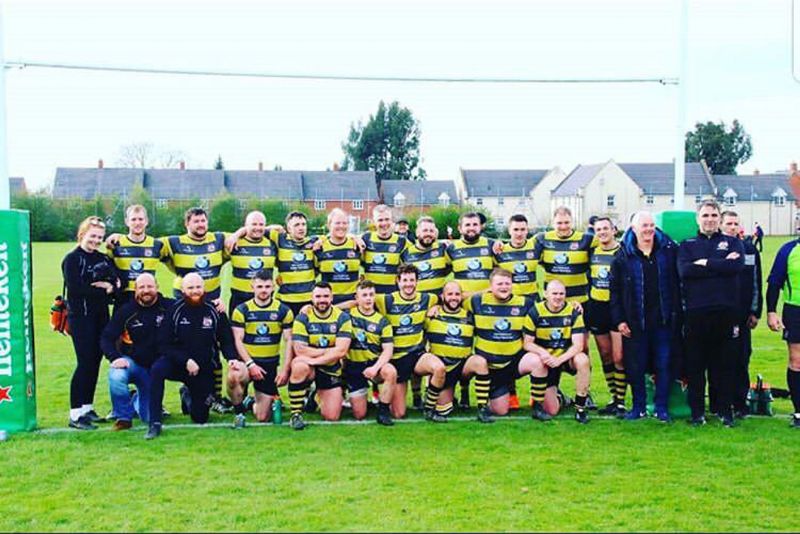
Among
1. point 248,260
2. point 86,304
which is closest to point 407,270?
point 248,260

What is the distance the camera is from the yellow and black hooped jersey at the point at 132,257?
21.2 feet

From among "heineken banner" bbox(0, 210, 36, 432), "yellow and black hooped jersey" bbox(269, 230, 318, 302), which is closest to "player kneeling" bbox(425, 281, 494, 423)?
"yellow and black hooped jersey" bbox(269, 230, 318, 302)

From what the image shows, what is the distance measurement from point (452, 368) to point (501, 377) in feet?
1.26

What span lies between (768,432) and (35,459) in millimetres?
4890

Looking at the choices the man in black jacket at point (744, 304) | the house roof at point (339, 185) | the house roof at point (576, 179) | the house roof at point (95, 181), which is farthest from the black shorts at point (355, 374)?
the house roof at point (576, 179)

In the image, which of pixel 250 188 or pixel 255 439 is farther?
pixel 250 188

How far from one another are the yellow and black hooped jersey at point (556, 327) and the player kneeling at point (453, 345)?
1.50ft

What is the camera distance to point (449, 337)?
21.2 ft

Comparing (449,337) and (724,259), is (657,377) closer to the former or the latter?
(724,259)

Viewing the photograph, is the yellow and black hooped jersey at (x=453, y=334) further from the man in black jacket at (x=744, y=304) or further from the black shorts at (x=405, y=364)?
the man in black jacket at (x=744, y=304)

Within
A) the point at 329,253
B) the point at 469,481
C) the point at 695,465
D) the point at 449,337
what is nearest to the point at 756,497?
the point at 695,465

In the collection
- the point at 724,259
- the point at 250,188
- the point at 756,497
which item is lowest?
the point at 756,497

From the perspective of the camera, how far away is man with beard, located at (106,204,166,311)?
21.1 ft

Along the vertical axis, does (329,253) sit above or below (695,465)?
above
